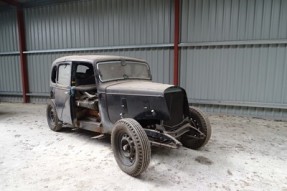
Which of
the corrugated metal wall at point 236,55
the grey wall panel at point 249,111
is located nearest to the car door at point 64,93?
the corrugated metal wall at point 236,55

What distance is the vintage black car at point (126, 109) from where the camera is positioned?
9.02 feet

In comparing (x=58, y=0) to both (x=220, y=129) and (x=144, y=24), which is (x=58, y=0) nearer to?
(x=144, y=24)

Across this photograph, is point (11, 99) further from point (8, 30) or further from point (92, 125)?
point (92, 125)

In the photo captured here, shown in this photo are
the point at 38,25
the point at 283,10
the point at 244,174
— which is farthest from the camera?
the point at 38,25

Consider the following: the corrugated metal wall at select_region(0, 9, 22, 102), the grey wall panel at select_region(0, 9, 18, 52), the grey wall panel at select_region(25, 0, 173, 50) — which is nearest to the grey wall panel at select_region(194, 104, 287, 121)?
the grey wall panel at select_region(25, 0, 173, 50)

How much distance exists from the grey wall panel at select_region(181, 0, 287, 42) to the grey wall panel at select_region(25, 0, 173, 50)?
25.8 inches

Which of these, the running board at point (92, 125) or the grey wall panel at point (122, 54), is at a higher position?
the grey wall panel at point (122, 54)

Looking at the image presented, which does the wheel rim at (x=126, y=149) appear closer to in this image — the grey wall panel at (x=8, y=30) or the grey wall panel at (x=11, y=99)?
the grey wall panel at (x=11, y=99)

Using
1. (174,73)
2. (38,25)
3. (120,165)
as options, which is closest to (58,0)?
(38,25)

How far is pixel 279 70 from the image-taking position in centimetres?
541

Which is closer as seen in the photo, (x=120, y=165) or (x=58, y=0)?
(x=120, y=165)

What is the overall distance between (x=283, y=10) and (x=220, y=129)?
3.50m

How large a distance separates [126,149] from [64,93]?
1990 millimetres

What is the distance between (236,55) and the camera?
5703mm
